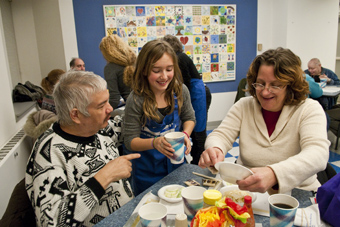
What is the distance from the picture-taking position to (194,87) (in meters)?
2.81

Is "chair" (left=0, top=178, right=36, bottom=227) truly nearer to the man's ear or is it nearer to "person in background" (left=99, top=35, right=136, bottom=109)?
the man's ear

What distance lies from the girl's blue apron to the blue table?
21cm

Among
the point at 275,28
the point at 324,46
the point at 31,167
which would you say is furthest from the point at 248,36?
the point at 31,167

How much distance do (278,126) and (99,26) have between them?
401cm

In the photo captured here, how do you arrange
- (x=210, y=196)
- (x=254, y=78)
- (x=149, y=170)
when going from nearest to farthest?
1. (x=210, y=196)
2. (x=254, y=78)
3. (x=149, y=170)

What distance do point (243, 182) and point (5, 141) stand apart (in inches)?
81.0

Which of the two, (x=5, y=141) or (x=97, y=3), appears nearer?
(x=5, y=141)

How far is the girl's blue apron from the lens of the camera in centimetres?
168

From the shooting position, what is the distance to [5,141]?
2.16 m

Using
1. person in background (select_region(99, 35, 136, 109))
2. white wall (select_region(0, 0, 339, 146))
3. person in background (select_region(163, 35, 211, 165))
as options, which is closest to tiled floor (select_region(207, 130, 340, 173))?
person in background (select_region(163, 35, 211, 165))

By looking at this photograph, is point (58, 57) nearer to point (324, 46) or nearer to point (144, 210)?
point (144, 210)

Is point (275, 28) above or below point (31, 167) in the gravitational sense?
above

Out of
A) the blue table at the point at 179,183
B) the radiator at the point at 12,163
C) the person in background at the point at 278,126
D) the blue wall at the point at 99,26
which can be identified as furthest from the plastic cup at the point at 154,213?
the blue wall at the point at 99,26

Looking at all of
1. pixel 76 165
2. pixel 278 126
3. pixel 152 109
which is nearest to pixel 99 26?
pixel 152 109
